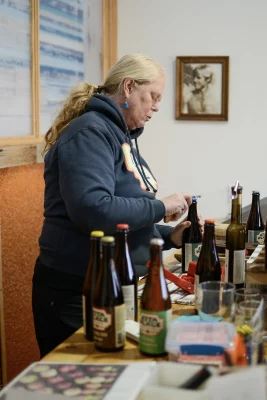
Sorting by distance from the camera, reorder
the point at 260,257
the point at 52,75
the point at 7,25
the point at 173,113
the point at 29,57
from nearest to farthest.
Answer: the point at 260,257, the point at 7,25, the point at 29,57, the point at 52,75, the point at 173,113

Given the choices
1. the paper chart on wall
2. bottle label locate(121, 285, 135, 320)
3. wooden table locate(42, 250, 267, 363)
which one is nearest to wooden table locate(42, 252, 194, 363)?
wooden table locate(42, 250, 267, 363)

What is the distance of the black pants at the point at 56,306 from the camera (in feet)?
5.95

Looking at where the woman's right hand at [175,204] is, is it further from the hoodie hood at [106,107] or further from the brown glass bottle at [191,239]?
the hoodie hood at [106,107]

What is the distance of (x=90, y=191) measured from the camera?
1.72 meters

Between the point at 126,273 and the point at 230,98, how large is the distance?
2.53 m

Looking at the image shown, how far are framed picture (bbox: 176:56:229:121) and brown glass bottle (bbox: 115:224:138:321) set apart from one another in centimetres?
245

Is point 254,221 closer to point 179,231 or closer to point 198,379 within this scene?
point 179,231

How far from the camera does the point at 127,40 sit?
12.7ft

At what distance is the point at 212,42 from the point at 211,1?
250 mm

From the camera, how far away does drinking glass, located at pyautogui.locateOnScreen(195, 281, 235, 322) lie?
1.31 meters

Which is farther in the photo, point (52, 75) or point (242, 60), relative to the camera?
point (242, 60)

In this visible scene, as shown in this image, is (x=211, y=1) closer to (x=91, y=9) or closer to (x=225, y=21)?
(x=225, y=21)

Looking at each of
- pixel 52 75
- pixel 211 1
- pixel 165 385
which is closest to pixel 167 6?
pixel 211 1

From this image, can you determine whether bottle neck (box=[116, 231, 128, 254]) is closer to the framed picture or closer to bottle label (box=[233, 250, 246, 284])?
bottle label (box=[233, 250, 246, 284])
